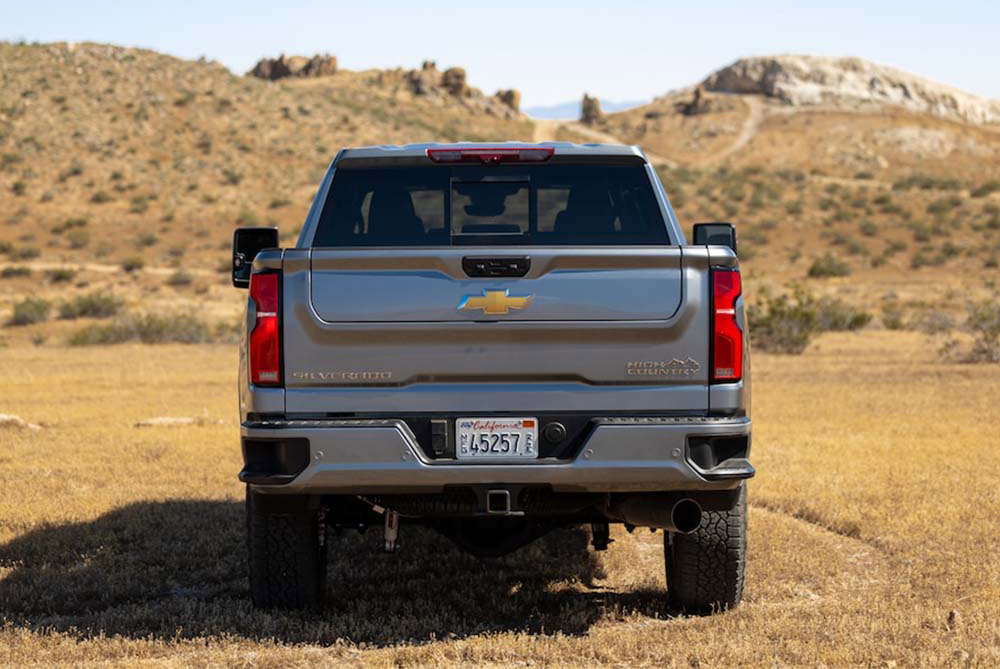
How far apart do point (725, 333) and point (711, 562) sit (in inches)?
49.7

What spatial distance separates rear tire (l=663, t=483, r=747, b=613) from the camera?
19.5ft

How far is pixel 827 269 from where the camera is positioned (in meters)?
46.6

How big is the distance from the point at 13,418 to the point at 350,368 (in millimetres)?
9102

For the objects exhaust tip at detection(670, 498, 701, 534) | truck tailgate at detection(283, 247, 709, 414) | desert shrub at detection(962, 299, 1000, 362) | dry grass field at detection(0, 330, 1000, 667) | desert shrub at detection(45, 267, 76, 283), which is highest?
truck tailgate at detection(283, 247, 709, 414)

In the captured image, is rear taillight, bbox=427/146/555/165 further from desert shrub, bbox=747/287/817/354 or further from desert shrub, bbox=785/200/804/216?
desert shrub, bbox=785/200/804/216

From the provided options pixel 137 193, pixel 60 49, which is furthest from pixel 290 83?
pixel 137 193

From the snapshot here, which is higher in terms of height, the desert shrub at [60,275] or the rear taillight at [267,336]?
the rear taillight at [267,336]

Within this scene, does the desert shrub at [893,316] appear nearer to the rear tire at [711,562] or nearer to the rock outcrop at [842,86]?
the rear tire at [711,562]

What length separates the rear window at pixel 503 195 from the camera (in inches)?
234

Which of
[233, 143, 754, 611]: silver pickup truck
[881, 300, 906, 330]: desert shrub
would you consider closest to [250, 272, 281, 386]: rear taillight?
[233, 143, 754, 611]: silver pickup truck

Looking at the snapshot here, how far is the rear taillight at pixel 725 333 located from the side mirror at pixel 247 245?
225cm

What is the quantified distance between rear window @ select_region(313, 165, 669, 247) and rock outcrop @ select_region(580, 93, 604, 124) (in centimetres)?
9508

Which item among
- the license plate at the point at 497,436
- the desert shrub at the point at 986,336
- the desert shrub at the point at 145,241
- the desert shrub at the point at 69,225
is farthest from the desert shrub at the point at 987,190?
the license plate at the point at 497,436

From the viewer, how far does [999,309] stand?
24.3 m
